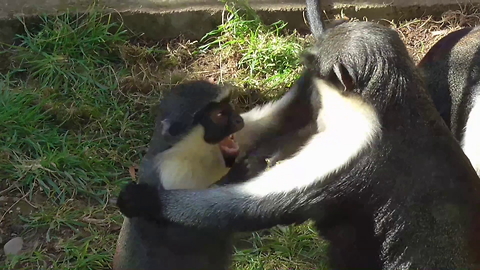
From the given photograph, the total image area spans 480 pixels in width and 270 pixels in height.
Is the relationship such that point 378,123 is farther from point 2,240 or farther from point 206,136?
point 2,240

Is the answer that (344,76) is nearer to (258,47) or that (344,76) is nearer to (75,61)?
(258,47)

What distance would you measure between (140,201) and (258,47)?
2.22m

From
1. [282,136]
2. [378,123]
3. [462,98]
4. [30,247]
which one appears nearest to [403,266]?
[378,123]

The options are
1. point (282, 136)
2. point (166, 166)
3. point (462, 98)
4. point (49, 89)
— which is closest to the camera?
point (166, 166)

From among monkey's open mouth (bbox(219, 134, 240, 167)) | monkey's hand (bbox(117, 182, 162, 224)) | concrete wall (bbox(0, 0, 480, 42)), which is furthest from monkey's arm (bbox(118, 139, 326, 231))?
concrete wall (bbox(0, 0, 480, 42))

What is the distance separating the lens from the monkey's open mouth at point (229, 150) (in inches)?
131

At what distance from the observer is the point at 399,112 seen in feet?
Result: 9.97

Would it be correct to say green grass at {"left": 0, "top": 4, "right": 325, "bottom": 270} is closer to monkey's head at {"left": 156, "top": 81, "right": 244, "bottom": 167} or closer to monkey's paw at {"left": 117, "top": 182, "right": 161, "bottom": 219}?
monkey's paw at {"left": 117, "top": 182, "right": 161, "bottom": 219}

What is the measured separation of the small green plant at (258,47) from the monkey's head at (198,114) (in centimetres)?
160

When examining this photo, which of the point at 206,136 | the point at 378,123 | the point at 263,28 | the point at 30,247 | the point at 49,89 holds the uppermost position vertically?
the point at 378,123

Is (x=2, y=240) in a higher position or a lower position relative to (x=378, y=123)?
lower

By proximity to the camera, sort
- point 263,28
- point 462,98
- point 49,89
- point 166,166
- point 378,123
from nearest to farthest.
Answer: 1. point 378,123
2. point 166,166
3. point 462,98
4. point 49,89
5. point 263,28

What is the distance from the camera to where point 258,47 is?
5.06 m

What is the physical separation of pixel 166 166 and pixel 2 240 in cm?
130
